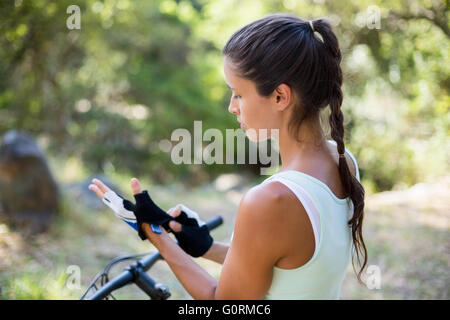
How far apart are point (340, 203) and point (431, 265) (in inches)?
109

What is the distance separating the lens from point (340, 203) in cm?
132

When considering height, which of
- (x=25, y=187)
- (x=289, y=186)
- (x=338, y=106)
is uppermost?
(x=338, y=106)

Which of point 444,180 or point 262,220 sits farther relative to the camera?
point 444,180

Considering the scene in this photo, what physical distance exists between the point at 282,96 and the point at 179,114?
10784 mm

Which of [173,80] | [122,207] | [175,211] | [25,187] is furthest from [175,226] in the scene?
[173,80]

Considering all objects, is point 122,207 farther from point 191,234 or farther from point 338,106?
point 338,106

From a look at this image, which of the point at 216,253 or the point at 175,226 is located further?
the point at 216,253

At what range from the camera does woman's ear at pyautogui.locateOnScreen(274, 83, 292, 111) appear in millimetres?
1340

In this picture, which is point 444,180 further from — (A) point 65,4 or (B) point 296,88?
(A) point 65,4

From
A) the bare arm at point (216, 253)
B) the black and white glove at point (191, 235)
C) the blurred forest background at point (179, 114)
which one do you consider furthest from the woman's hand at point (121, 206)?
the blurred forest background at point (179, 114)

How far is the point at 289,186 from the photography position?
1.21 metres

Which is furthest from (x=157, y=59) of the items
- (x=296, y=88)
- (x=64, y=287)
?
(x=296, y=88)
